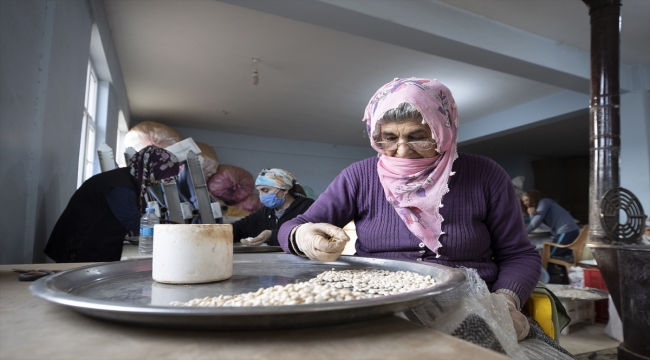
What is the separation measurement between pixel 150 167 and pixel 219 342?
9.28 feet

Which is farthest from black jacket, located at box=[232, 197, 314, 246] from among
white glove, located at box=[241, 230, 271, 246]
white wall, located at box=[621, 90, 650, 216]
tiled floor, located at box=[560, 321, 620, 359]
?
white wall, located at box=[621, 90, 650, 216]

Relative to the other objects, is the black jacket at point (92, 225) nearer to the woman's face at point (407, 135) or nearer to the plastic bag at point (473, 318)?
the woman's face at point (407, 135)

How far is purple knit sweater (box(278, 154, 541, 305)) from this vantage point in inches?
46.1

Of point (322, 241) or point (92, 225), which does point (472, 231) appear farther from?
point (92, 225)

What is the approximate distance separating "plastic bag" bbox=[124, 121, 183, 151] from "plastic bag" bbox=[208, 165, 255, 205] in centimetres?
161

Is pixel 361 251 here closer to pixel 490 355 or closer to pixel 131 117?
pixel 490 355

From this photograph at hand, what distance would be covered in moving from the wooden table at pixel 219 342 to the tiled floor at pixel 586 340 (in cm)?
302

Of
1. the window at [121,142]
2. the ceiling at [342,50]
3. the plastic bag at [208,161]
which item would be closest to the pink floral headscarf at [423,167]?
the ceiling at [342,50]

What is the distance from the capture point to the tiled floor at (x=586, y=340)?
299 centimetres

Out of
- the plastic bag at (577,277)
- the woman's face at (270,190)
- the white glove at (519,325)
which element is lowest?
the plastic bag at (577,277)

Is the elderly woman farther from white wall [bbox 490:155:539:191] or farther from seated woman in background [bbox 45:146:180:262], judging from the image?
white wall [bbox 490:155:539:191]

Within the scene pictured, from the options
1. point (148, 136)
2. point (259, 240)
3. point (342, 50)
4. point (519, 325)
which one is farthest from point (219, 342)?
point (148, 136)

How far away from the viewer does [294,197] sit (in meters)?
3.79

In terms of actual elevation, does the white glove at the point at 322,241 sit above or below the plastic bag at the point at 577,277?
above
